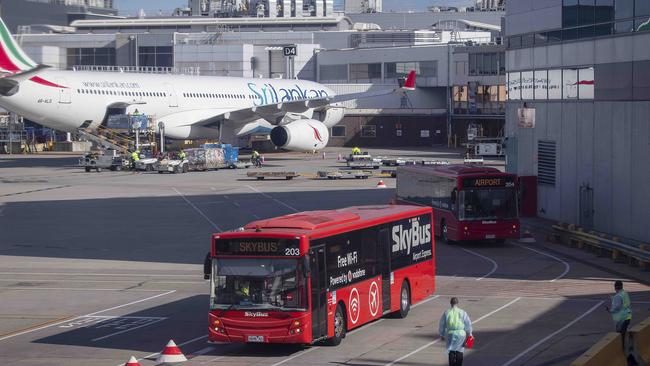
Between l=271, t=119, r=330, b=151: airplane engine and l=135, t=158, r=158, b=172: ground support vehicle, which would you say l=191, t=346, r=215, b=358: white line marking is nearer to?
l=135, t=158, r=158, b=172: ground support vehicle

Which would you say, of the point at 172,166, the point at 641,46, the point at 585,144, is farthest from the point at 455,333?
the point at 172,166

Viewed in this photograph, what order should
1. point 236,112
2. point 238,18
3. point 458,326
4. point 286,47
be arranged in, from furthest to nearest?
point 238,18, point 286,47, point 236,112, point 458,326

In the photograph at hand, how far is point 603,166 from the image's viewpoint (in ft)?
136

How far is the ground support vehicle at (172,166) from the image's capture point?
72125 millimetres

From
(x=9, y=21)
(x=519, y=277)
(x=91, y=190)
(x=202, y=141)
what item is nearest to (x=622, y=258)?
(x=519, y=277)

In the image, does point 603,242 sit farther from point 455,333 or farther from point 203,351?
point 455,333

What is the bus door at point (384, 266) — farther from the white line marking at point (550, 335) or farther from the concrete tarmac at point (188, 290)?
the white line marking at point (550, 335)

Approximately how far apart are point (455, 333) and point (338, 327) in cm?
429

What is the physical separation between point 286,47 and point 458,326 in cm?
9378

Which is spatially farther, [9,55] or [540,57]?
[9,55]

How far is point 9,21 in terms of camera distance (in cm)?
19988

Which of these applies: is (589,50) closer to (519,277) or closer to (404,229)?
(519,277)

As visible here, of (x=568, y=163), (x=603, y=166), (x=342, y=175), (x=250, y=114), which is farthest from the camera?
(x=250, y=114)

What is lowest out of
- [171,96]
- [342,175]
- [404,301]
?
[404,301]
